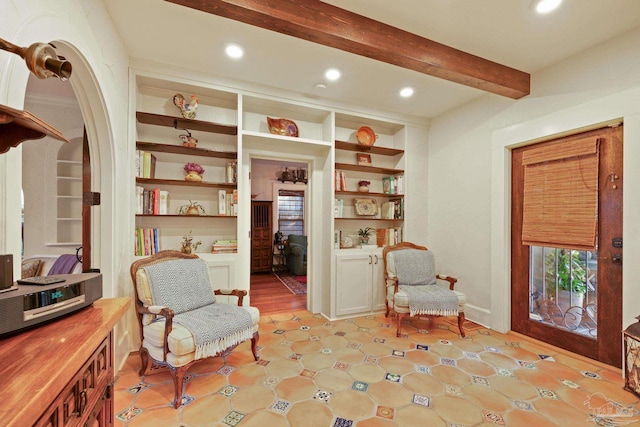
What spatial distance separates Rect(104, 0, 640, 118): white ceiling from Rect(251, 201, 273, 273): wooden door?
11.7 ft

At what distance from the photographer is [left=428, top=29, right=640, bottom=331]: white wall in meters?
2.12

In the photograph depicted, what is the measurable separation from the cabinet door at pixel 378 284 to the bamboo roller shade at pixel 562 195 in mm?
1527

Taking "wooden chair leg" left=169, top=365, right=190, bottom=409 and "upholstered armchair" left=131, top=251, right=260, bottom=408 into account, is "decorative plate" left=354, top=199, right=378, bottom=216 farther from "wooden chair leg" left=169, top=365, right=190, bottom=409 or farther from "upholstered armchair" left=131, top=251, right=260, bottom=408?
"wooden chair leg" left=169, top=365, right=190, bottom=409

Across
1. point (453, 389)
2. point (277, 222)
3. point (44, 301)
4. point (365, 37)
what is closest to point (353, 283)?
point (453, 389)

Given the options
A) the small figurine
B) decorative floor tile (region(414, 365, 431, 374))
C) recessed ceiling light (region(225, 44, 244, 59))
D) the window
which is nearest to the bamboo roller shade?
decorative floor tile (region(414, 365, 431, 374))

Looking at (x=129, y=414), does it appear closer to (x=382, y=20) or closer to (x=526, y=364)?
(x=526, y=364)

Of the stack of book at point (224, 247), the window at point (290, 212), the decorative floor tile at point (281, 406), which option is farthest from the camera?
the window at point (290, 212)

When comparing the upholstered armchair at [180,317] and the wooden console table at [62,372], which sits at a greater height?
the wooden console table at [62,372]

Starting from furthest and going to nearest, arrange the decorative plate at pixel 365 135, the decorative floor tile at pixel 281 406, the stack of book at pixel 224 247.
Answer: the decorative plate at pixel 365 135
the stack of book at pixel 224 247
the decorative floor tile at pixel 281 406

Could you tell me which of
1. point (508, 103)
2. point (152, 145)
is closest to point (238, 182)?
point (152, 145)

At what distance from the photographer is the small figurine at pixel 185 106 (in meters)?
2.78

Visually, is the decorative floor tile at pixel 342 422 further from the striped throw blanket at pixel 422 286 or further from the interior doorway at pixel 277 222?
the interior doorway at pixel 277 222

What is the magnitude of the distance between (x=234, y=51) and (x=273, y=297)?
3217mm

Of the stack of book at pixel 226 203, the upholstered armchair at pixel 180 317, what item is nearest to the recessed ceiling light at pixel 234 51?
the stack of book at pixel 226 203
